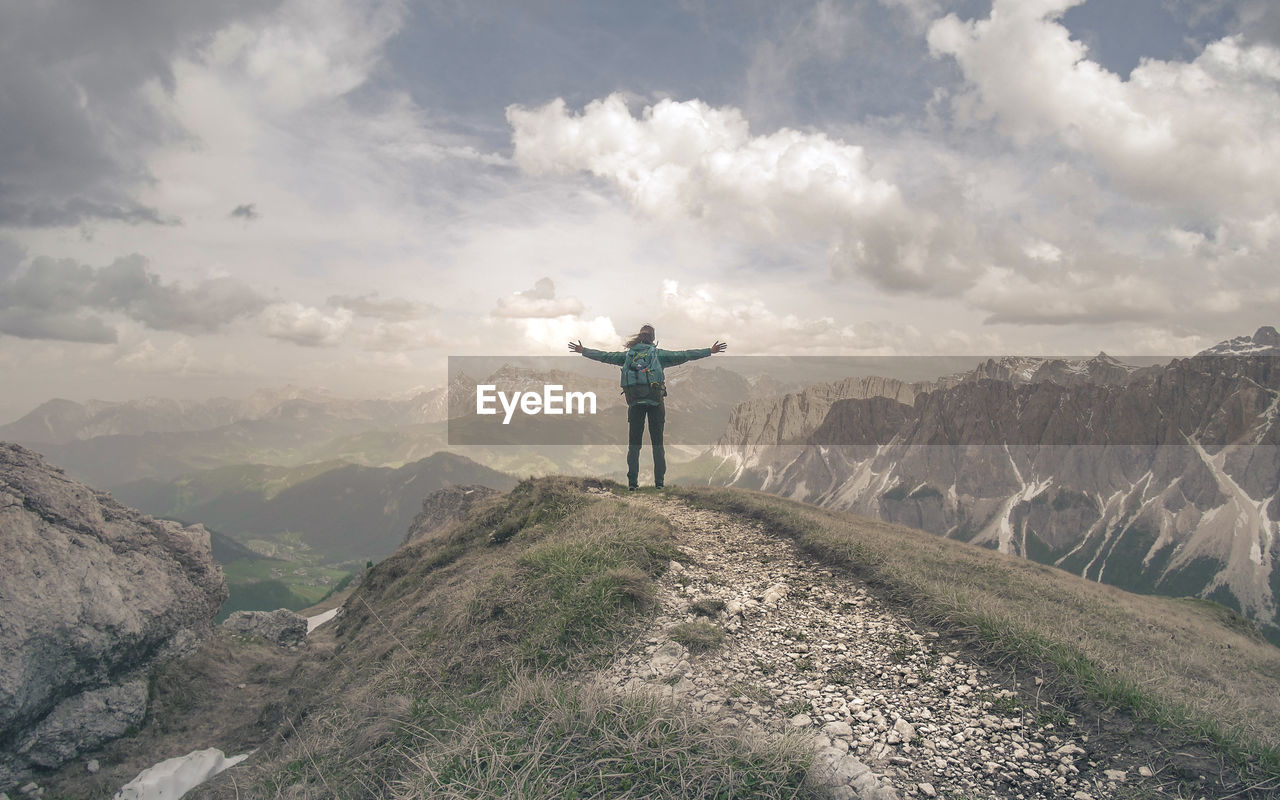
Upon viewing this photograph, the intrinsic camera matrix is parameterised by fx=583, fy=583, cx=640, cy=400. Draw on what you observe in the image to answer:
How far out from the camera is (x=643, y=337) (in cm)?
1959

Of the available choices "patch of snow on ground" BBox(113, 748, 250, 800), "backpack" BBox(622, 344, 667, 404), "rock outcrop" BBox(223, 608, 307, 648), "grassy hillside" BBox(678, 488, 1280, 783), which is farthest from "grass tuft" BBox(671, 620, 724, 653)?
"rock outcrop" BBox(223, 608, 307, 648)

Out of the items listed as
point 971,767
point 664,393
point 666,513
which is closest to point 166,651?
point 666,513

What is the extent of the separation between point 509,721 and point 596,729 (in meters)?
1.12

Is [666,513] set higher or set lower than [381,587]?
higher

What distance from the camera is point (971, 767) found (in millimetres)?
6184

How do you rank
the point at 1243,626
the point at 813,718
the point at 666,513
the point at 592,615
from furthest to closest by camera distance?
1. the point at 1243,626
2. the point at 666,513
3. the point at 592,615
4. the point at 813,718

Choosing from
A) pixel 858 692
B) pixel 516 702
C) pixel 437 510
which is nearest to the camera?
pixel 516 702

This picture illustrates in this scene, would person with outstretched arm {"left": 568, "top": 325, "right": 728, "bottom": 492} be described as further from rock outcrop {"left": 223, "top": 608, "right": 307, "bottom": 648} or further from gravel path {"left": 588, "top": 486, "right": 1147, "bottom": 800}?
rock outcrop {"left": 223, "top": 608, "right": 307, "bottom": 648}

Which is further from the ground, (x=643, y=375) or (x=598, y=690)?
(x=643, y=375)

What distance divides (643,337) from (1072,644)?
13928mm

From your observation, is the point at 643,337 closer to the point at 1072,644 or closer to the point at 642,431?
the point at 642,431

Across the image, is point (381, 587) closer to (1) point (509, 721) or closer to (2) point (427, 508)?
(1) point (509, 721)

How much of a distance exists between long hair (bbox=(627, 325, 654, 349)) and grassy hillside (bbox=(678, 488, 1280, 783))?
226 inches

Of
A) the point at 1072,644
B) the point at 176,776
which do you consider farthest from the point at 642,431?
the point at 176,776
